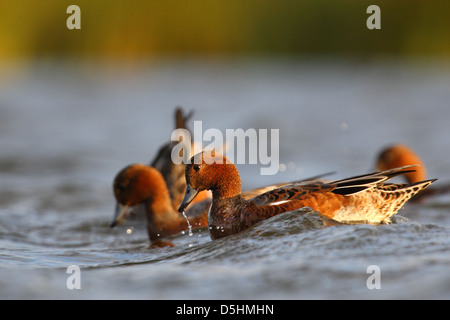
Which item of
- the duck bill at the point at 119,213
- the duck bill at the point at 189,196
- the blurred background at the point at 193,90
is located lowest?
the duck bill at the point at 119,213

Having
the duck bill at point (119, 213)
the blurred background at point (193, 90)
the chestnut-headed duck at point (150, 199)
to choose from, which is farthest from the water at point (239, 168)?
the chestnut-headed duck at point (150, 199)

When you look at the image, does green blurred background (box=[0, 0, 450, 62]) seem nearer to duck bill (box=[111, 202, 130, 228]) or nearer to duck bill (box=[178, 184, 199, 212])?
duck bill (box=[111, 202, 130, 228])

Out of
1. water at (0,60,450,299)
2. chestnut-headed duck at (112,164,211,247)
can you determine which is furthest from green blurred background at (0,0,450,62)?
chestnut-headed duck at (112,164,211,247)

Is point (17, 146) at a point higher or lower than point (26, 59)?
lower

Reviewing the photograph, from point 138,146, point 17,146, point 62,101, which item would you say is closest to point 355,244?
point 138,146

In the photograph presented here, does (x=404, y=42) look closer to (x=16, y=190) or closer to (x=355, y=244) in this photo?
(x=16, y=190)

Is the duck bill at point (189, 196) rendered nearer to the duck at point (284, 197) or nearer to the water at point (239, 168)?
the duck at point (284, 197)
